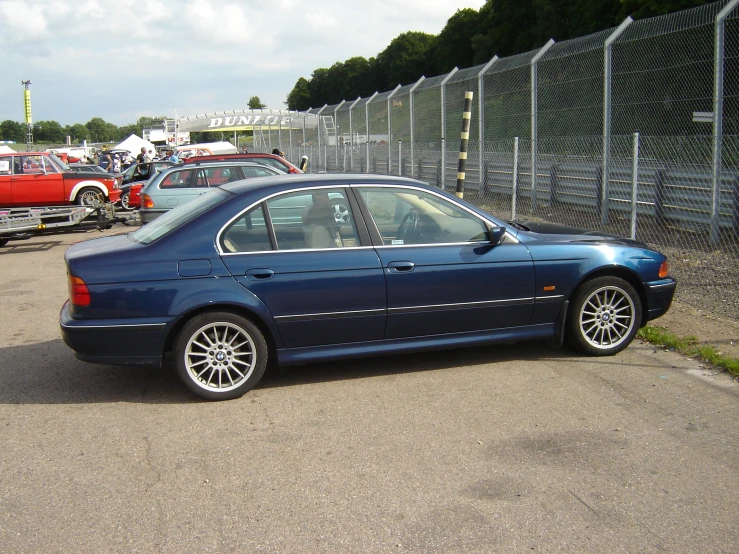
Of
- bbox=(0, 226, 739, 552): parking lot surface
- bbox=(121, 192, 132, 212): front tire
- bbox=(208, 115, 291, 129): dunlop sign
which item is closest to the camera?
bbox=(0, 226, 739, 552): parking lot surface

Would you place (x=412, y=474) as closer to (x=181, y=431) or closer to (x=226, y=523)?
(x=226, y=523)

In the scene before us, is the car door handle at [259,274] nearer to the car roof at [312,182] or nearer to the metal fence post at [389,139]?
the car roof at [312,182]

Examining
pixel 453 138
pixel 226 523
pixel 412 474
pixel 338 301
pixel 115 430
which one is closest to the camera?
pixel 226 523

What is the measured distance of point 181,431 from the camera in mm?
4902

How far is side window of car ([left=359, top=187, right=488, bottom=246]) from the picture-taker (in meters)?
5.82

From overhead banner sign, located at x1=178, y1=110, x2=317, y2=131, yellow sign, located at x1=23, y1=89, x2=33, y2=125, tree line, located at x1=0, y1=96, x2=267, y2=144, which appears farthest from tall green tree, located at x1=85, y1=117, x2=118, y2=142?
overhead banner sign, located at x1=178, y1=110, x2=317, y2=131

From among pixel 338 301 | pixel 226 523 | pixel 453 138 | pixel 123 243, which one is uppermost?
pixel 453 138

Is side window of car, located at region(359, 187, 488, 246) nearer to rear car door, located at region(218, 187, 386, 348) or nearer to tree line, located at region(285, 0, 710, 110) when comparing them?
rear car door, located at region(218, 187, 386, 348)

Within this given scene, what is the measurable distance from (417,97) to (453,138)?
5.65ft

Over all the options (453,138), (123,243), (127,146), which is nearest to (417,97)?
(453,138)

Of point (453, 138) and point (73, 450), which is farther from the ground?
point (453, 138)

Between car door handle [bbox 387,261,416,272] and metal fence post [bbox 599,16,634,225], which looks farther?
metal fence post [bbox 599,16,634,225]

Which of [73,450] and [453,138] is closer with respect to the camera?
[73,450]

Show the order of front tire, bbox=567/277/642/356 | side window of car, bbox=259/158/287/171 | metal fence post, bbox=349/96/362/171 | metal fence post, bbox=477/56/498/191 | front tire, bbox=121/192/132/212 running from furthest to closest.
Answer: metal fence post, bbox=349/96/362/171 → front tire, bbox=121/192/132/212 → metal fence post, bbox=477/56/498/191 → side window of car, bbox=259/158/287/171 → front tire, bbox=567/277/642/356
